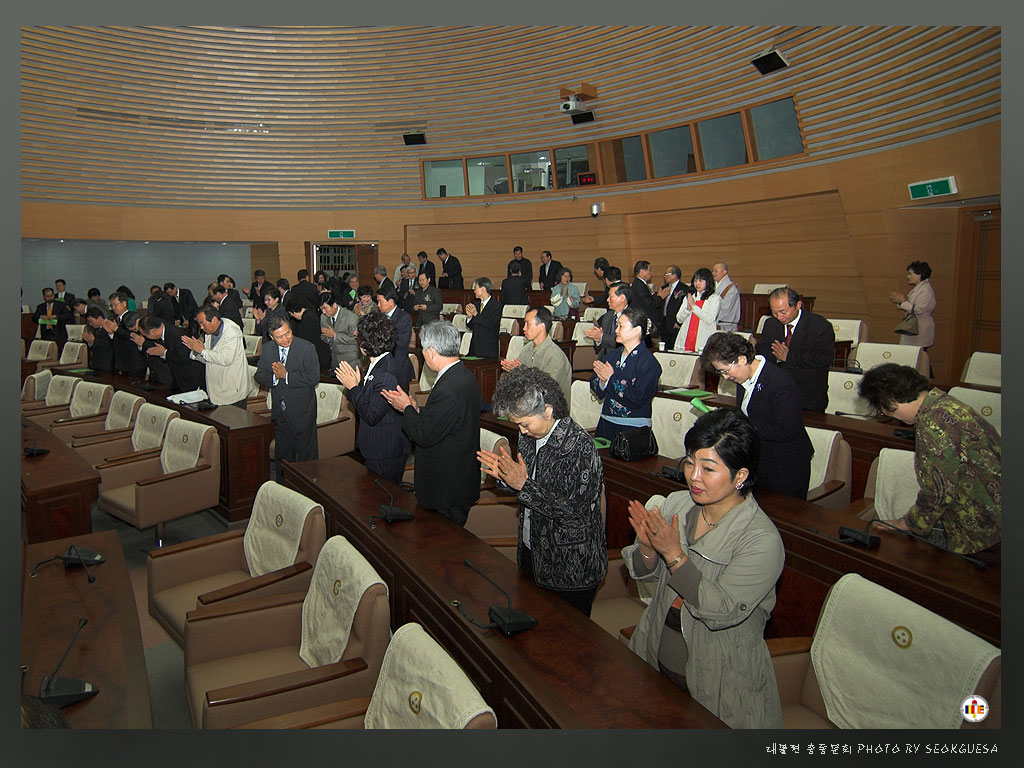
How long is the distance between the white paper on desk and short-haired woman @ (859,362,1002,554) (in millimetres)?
5558

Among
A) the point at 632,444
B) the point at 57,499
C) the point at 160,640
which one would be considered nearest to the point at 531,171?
Answer: the point at 632,444

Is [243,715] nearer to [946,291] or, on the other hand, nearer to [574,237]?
[946,291]

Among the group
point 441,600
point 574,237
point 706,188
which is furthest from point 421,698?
point 574,237

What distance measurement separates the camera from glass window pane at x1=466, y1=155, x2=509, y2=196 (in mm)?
14594

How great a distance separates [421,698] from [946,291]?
8968 millimetres

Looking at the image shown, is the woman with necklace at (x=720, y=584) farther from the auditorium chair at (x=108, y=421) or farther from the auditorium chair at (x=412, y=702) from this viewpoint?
the auditorium chair at (x=108, y=421)

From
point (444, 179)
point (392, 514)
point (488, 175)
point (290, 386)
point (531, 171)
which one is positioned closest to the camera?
point (392, 514)

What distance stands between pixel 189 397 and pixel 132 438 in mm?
603

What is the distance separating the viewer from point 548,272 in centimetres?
1252

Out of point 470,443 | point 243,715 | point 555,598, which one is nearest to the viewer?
point 243,715

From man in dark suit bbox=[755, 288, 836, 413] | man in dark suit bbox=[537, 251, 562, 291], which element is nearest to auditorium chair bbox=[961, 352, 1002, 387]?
man in dark suit bbox=[755, 288, 836, 413]

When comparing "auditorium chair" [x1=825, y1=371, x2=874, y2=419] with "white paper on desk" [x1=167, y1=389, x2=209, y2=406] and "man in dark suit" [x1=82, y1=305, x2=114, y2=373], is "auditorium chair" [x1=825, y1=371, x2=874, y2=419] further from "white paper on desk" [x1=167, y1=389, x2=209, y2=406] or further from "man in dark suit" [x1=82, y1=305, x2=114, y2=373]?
"man in dark suit" [x1=82, y1=305, x2=114, y2=373]

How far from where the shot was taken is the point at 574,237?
1427 centimetres

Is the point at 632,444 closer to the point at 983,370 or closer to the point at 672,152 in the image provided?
the point at 983,370
